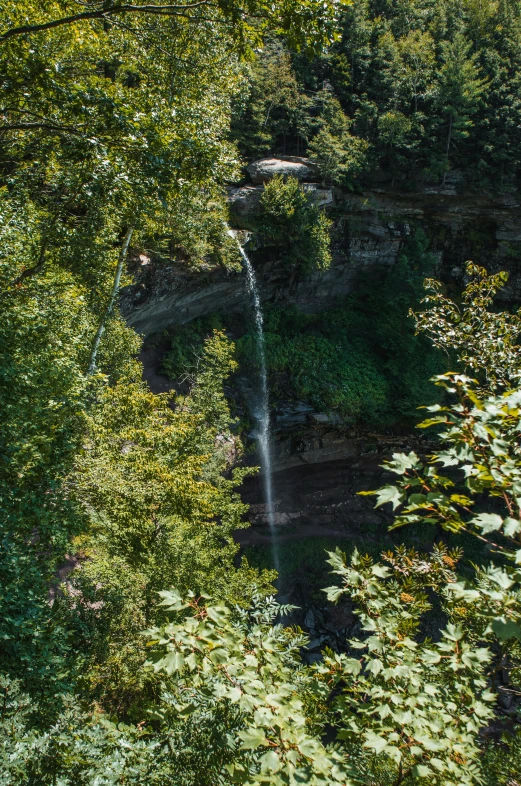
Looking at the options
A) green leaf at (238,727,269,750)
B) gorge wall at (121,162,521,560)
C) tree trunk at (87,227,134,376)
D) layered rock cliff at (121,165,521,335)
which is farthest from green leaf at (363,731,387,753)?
layered rock cliff at (121,165,521,335)

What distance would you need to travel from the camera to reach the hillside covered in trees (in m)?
2.86

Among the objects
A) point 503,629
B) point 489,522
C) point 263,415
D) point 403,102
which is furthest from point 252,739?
point 403,102

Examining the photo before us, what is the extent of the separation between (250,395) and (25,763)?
1632 cm

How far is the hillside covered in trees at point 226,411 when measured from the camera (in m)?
2.86

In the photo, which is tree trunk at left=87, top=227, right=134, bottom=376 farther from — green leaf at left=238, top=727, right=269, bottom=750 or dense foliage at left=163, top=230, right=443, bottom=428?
green leaf at left=238, top=727, right=269, bottom=750

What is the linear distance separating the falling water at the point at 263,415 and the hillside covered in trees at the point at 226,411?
25 cm

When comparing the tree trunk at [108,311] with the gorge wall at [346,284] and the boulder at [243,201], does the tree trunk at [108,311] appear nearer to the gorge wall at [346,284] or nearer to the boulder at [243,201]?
the gorge wall at [346,284]

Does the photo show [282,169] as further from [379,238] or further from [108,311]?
[108,311]

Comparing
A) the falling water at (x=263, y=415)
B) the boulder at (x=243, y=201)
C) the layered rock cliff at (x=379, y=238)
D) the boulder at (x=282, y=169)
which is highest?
the boulder at (x=282, y=169)

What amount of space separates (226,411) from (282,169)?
12.7 m

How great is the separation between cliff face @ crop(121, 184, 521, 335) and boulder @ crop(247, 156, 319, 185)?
26.5 inches

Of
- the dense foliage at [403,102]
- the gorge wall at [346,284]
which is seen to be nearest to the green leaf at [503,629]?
the gorge wall at [346,284]

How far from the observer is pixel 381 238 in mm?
23859

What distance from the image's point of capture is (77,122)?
5.82 meters
